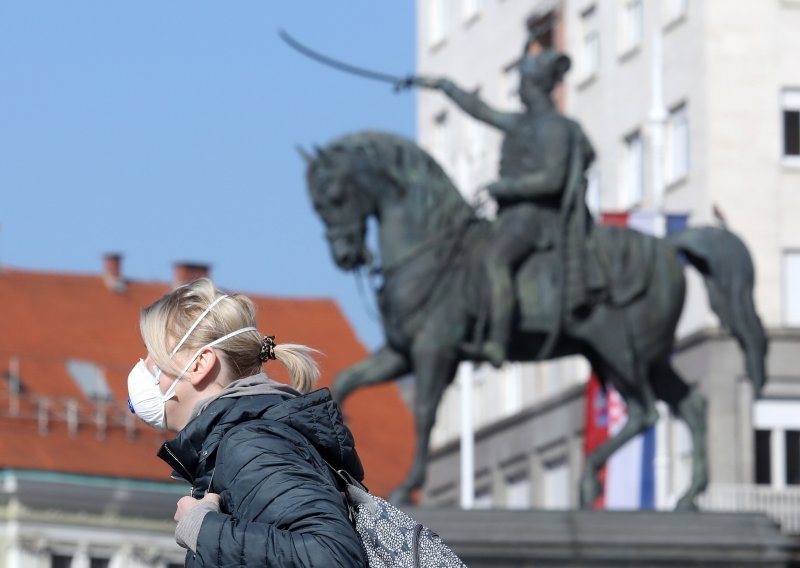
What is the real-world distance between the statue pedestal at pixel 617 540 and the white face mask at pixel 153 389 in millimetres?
13960

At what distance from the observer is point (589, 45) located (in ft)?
191

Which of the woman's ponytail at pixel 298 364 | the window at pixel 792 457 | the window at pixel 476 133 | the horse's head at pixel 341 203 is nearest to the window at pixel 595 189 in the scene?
the window at pixel 476 133

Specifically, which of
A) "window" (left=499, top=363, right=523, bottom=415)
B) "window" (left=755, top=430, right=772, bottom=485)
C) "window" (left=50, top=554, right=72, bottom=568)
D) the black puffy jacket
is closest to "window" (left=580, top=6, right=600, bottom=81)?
"window" (left=499, top=363, right=523, bottom=415)

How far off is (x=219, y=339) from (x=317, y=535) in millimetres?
573

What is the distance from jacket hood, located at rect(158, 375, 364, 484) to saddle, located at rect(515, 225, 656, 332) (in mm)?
15789

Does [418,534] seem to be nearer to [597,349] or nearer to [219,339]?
[219,339]

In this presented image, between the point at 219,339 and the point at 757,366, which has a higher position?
the point at 757,366

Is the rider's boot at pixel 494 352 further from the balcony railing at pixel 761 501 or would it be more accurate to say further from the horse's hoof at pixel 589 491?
the balcony railing at pixel 761 501

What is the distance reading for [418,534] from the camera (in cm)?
535

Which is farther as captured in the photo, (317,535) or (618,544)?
(618,544)

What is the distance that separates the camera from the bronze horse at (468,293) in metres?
21.1

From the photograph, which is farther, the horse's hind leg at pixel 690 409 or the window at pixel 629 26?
the window at pixel 629 26

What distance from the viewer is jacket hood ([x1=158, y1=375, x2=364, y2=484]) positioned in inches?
214

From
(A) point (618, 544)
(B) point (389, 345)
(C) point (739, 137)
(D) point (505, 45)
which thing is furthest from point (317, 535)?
(D) point (505, 45)
